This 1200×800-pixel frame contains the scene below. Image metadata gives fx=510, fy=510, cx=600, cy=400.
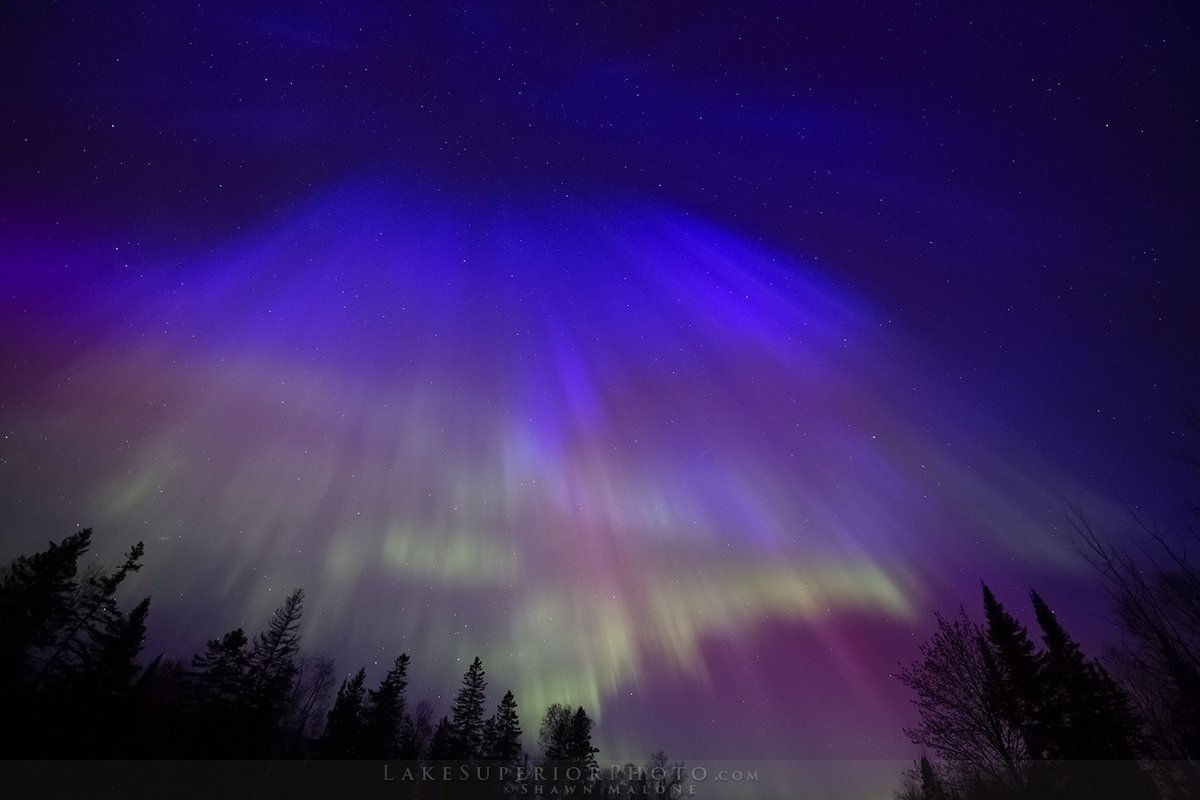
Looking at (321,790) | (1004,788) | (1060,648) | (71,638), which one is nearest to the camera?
(1004,788)

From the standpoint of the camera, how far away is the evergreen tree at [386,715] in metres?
47.1

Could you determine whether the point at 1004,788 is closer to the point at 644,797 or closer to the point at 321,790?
the point at 321,790

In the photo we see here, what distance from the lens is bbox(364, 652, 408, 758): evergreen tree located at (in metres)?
47.1

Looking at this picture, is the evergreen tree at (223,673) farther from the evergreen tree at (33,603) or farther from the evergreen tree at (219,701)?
the evergreen tree at (33,603)

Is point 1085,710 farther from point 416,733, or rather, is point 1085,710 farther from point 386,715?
point 416,733

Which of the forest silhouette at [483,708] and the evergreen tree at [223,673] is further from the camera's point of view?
the evergreen tree at [223,673]

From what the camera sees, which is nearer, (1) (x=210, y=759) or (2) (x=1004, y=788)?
(2) (x=1004, y=788)

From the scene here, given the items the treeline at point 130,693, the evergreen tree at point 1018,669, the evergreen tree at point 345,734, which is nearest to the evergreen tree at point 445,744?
the treeline at point 130,693

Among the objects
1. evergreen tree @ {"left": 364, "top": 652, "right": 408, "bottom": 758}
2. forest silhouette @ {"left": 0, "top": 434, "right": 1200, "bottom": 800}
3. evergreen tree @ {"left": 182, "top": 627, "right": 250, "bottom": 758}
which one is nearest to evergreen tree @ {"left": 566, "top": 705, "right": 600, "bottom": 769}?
forest silhouette @ {"left": 0, "top": 434, "right": 1200, "bottom": 800}

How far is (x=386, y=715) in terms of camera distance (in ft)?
164

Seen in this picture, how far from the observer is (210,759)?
3503 cm

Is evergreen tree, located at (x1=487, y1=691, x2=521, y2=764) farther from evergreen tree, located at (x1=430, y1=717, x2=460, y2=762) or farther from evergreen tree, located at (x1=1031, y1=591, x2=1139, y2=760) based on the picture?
evergreen tree, located at (x1=1031, y1=591, x2=1139, y2=760)

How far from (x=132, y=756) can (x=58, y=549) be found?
49.5 ft

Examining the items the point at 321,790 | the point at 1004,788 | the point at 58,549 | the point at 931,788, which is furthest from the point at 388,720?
the point at 1004,788
